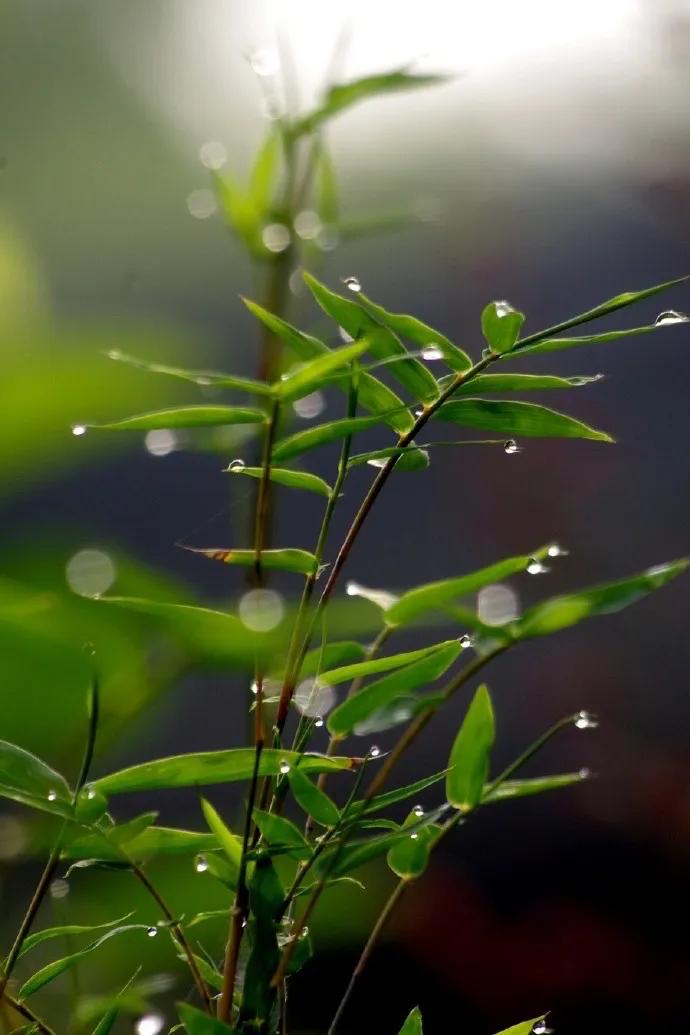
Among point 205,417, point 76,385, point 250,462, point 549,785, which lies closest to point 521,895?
point 250,462

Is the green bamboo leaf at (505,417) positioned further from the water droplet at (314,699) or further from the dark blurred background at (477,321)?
the dark blurred background at (477,321)

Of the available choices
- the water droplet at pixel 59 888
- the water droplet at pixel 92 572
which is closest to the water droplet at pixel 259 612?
the water droplet at pixel 92 572

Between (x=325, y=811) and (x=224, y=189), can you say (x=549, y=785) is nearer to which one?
(x=325, y=811)

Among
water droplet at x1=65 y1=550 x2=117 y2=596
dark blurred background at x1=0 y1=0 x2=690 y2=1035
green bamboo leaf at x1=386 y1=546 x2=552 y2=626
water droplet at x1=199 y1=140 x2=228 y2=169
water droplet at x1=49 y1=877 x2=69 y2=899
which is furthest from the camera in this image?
dark blurred background at x1=0 y1=0 x2=690 y2=1035

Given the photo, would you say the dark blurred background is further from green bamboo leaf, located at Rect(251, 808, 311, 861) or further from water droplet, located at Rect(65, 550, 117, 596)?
water droplet, located at Rect(65, 550, 117, 596)

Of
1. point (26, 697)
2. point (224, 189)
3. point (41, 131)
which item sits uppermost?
point (41, 131)

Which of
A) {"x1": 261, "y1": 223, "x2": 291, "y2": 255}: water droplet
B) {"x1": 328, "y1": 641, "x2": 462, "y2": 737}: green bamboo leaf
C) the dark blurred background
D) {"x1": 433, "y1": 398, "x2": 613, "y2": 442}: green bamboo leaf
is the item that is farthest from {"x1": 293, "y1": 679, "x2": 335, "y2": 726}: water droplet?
the dark blurred background
